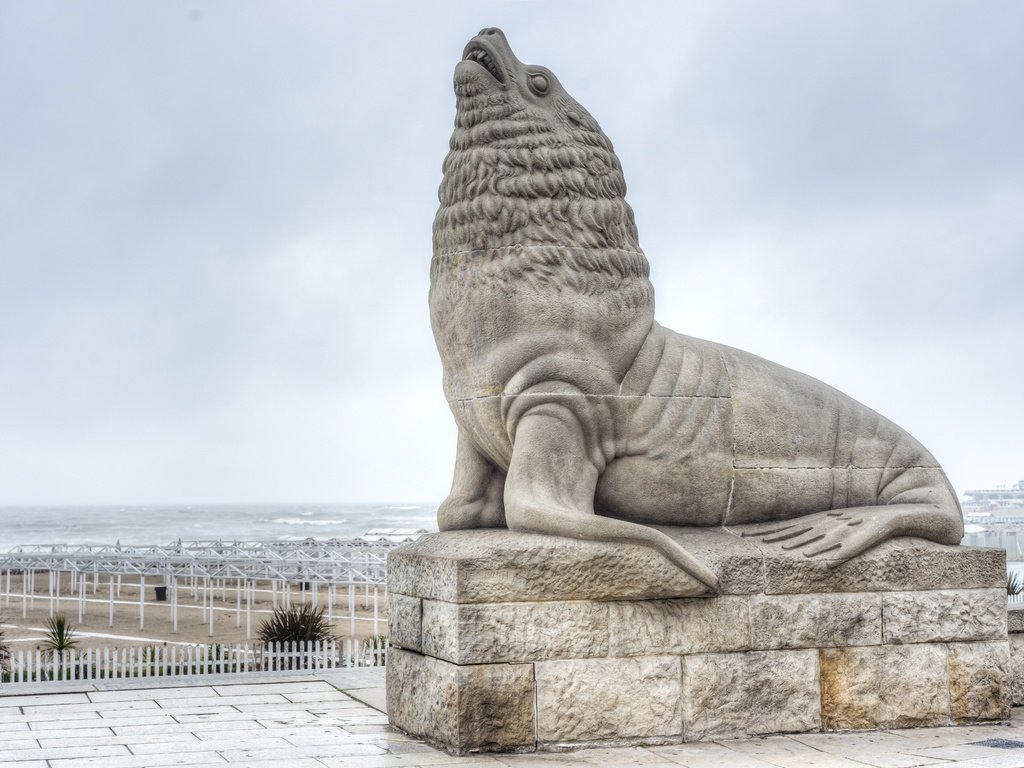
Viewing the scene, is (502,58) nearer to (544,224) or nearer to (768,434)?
(544,224)

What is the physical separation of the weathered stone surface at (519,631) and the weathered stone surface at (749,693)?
1.67 ft

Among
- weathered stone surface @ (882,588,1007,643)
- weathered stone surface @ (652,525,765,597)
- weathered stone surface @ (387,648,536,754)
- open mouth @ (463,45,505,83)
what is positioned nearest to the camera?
weathered stone surface @ (387,648,536,754)

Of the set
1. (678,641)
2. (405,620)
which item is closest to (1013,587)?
(678,641)

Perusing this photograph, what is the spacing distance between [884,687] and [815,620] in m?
0.52

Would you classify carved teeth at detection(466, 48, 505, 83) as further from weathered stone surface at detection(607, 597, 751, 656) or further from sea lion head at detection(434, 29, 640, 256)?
weathered stone surface at detection(607, 597, 751, 656)

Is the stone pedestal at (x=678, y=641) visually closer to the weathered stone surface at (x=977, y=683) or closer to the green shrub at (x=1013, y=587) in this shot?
the weathered stone surface at (x=977, y=683)

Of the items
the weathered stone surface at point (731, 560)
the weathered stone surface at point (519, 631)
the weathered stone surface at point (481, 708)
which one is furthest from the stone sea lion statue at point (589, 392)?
the weathered stone surface at point (481, 708)

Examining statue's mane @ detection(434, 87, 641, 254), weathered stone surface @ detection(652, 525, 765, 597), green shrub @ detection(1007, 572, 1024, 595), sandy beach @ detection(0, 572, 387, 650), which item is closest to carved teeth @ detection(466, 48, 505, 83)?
statue's mane @ detection(434, 87, 641, 254)

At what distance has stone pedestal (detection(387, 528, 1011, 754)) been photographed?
5.15 meters

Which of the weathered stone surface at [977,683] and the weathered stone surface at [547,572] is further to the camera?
the weathered stone surface at [977,683]

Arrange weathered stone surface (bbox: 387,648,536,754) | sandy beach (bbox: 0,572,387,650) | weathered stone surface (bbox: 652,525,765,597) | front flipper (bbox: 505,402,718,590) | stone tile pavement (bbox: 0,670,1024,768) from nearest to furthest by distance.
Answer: stone tile pavement (bbox: 0,670,1024,768) < weathered stone surface (bbox: 387,648,536,754) < front flipper (bbox: 505,402,718,590) < weathered stone surface (bbox: 652,525,765,597) < sandy beach (bbox: 0,572,387,650)

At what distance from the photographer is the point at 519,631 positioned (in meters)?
5.17

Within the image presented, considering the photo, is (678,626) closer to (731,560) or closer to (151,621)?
(731,560)

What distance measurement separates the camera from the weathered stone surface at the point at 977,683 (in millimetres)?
5762
